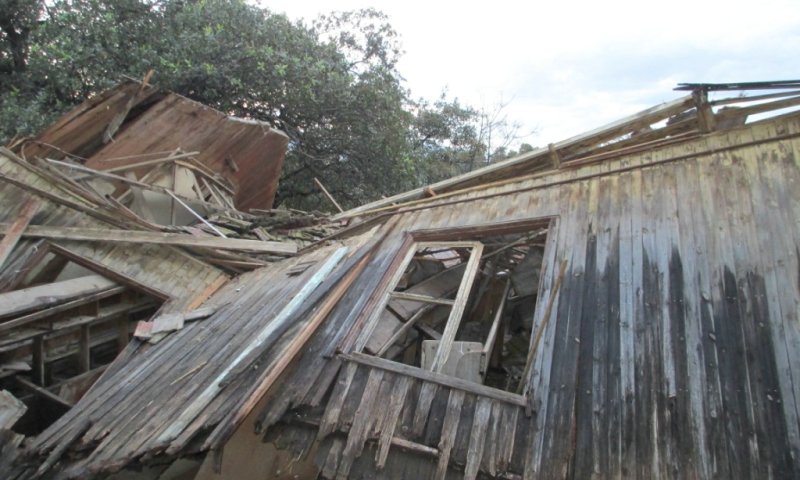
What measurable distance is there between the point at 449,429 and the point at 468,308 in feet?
9.36

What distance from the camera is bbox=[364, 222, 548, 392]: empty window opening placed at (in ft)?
13.3

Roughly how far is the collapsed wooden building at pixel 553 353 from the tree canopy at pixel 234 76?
9.34 m

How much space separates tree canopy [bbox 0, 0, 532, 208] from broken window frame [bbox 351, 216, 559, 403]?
928cm


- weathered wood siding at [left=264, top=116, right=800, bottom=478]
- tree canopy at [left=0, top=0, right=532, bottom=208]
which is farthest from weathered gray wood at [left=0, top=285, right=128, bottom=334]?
tree canopy at [left=0, top=0, right=532, bottom=208]

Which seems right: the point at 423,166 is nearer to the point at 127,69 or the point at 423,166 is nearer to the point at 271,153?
the point at 271,153

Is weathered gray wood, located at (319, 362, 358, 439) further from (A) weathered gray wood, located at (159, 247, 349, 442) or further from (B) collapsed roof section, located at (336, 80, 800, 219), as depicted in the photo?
(B) collapsed roof section, located at (336, 80, 800, 219)

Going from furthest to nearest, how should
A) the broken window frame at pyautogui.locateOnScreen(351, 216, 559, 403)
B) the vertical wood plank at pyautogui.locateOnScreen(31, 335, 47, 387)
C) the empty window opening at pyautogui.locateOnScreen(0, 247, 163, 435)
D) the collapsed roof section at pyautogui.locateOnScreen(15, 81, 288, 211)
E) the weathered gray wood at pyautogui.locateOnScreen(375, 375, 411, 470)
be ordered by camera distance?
the collapsed roof section at pyautogui.locateOnScreen(15, 81, 288, 211), the vertical wood plank at pyautogui.locateOnScreen(31, 335, 47, 387), the empty window opening at pyautogui.locateOnScreen(0, 247, 163, 435), the broken window frame at pyautogui.locateOnScreen(351, 216, 559, 403), the weathered gray wood at pyautogui.locateOnScreen(375, 375, 411, 470)

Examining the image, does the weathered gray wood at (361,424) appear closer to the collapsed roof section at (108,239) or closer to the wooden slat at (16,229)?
the collapsed roof section at (108,239)

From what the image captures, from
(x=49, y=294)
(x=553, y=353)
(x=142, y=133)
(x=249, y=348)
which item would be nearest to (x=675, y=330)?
(x=553, y=353)

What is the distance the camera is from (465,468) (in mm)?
2969

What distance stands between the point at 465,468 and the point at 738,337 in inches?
75.8

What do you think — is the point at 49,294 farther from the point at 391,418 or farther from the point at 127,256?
the point at 391,418

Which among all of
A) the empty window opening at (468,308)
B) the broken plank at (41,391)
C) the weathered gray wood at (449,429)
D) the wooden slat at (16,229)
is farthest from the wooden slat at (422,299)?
the wooden slat at (16,229)

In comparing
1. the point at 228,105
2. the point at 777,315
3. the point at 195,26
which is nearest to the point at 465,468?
the point at 777,315
